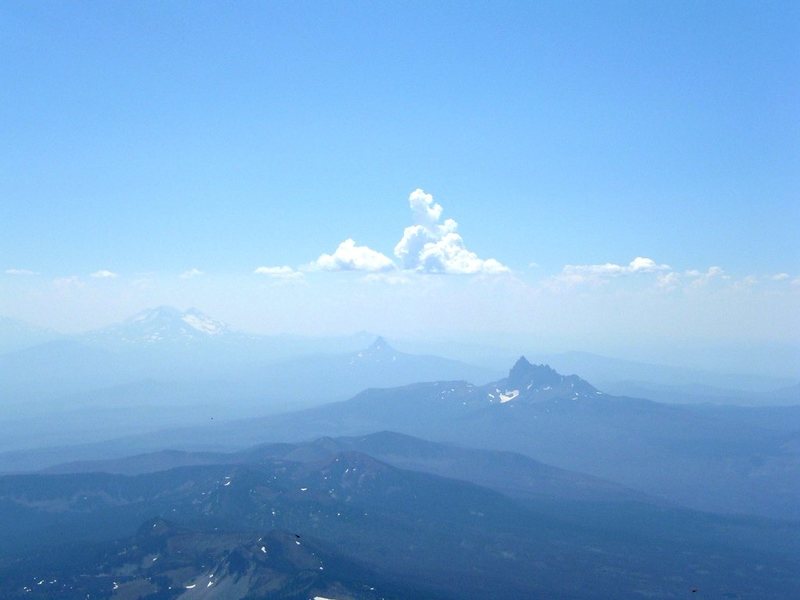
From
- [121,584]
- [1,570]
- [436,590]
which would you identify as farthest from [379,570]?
[1,570]

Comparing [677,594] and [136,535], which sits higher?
[136,535]

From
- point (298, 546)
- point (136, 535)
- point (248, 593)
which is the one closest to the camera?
point (248, 593)

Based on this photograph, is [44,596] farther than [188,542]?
No

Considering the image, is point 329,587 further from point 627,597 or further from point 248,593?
point 627,597

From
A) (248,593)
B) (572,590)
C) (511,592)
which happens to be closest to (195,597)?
(248,593)

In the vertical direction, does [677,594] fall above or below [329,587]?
below

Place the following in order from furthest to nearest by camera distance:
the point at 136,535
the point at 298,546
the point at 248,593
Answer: the point at 136,535 < the point at 298,546 < the point at 248,593

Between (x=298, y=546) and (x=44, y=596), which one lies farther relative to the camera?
(x=298, y=546)

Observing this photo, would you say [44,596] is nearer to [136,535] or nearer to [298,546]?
[136,535]

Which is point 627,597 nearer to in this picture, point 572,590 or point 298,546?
point 572,590
